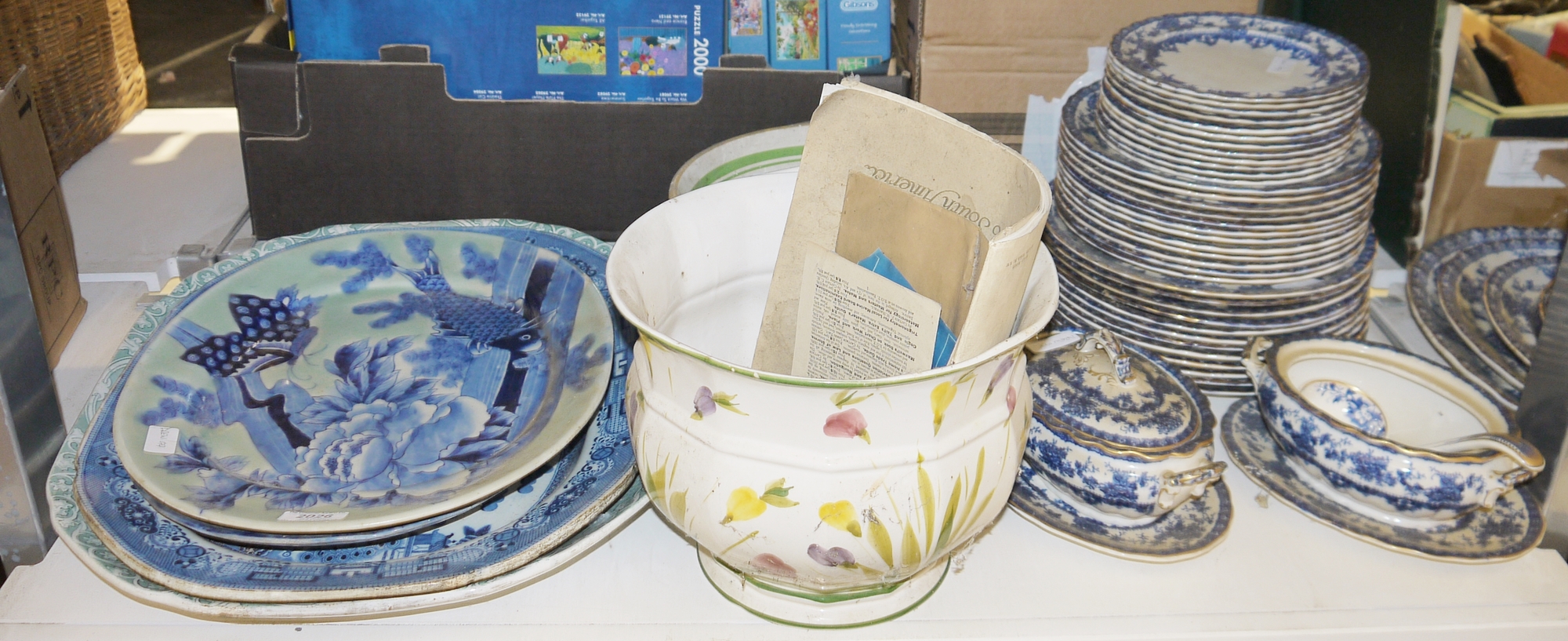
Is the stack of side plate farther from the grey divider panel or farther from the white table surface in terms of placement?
the grey divider panel

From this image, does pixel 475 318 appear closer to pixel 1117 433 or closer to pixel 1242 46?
pixel 1117 433

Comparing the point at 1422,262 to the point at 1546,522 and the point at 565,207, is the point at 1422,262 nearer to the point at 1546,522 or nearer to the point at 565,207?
the point at 1546,522

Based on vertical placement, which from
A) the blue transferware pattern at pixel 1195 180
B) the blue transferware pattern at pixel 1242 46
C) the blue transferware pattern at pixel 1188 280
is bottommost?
the blue transferware pattern at pixel 1188 280

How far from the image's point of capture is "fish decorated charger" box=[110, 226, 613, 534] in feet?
2.05

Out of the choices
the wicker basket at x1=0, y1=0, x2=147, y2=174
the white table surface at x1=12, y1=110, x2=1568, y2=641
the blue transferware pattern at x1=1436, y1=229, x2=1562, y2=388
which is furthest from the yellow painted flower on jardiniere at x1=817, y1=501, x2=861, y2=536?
the wicker basket at x1=0, y1=0, x2=147, y2=174

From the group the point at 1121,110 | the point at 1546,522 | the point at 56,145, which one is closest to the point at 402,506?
the point at 1121,110

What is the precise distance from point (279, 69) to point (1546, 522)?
101 cm

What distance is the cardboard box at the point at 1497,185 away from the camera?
3.36 feet

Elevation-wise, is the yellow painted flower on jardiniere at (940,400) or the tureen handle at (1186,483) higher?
the yellow painted flower on jardiniere at (940,400)

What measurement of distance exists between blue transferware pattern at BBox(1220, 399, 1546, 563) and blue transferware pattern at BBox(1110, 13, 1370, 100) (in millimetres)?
253

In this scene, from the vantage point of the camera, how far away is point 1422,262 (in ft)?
3.17

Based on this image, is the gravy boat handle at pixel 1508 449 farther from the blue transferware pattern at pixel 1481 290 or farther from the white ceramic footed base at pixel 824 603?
the white ceramic footed base at pixel 824 603

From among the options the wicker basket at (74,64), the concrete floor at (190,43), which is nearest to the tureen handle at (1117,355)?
the wicker basket at (74,64)

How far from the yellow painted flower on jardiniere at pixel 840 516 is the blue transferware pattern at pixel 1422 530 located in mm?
336
